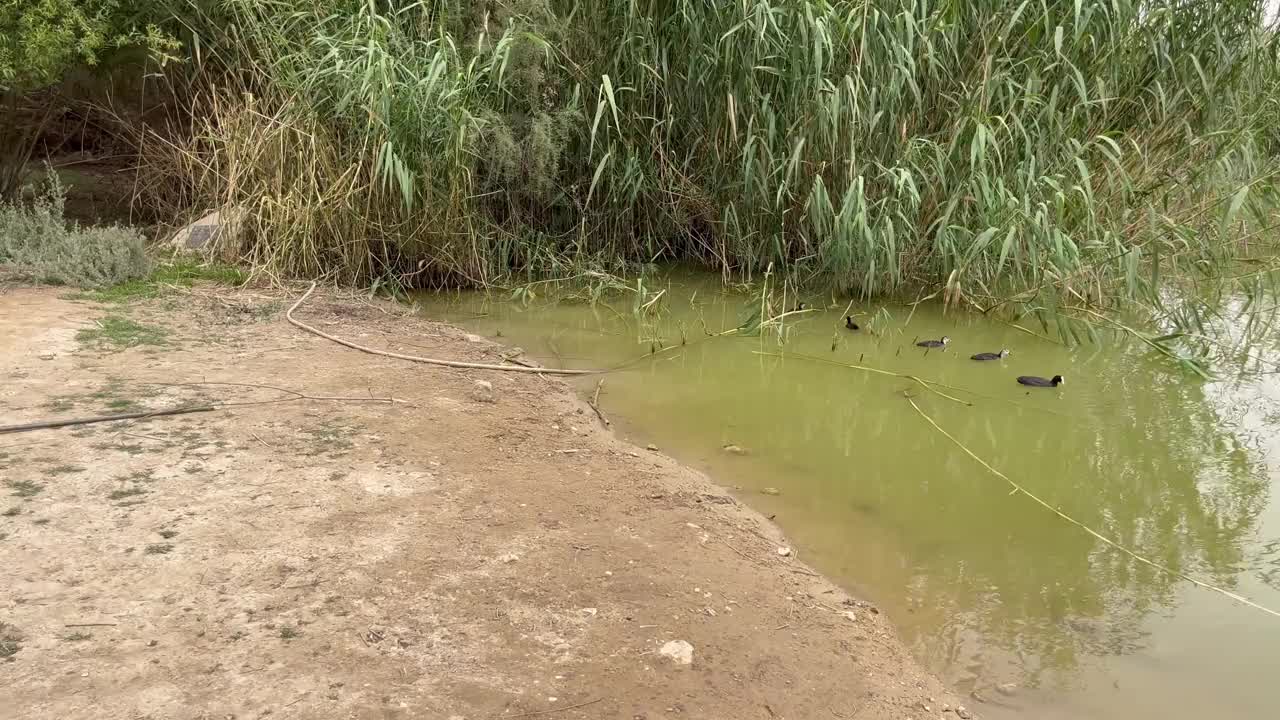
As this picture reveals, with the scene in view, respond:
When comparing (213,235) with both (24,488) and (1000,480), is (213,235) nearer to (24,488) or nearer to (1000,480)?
(24,488)

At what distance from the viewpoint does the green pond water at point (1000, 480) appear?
88.3 inches

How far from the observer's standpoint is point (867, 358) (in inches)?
178

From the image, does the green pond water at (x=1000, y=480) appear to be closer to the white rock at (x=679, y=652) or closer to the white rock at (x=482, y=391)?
the white rock at (x=482, y=391)

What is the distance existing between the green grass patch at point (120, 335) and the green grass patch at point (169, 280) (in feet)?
1.54

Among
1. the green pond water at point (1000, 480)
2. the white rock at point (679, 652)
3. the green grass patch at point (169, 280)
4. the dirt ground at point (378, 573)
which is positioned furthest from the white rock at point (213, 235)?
the white rock at point (679, 652)

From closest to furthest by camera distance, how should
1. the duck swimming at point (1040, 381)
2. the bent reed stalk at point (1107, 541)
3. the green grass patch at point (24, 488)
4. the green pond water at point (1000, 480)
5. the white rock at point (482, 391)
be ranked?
1. the green pond water at point (1000, 480)
2. the green grass patch at point (24, 488)
3. the bent reed stalk at point (1107, 541)
4. the white rock at point (482, 391)
5. the duck swimming at point (1040, 381)

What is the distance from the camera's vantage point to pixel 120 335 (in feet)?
12.5

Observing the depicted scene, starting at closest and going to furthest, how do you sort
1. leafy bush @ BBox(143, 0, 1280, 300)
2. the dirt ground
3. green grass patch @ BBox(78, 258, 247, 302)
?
the dirt ground < green grass patch @ BBox(78, 258, 247, 302) < leafy bush @ BBox(143, 0, 1280, 300)

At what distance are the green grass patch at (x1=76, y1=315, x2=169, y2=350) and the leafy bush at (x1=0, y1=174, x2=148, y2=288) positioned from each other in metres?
0.72

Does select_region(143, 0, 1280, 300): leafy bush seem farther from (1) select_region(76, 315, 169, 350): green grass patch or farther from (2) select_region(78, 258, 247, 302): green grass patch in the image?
(1) select_region(76, 315, 169, 350): green grass patch

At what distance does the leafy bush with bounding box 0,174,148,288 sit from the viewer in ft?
14.8

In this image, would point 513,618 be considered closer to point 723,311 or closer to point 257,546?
point 257,546

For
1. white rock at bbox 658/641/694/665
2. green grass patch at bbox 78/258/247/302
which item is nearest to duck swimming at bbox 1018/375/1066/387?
white rock at bbox 658/641/694/665

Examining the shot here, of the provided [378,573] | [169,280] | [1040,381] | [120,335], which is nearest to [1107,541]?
[1040,381]
